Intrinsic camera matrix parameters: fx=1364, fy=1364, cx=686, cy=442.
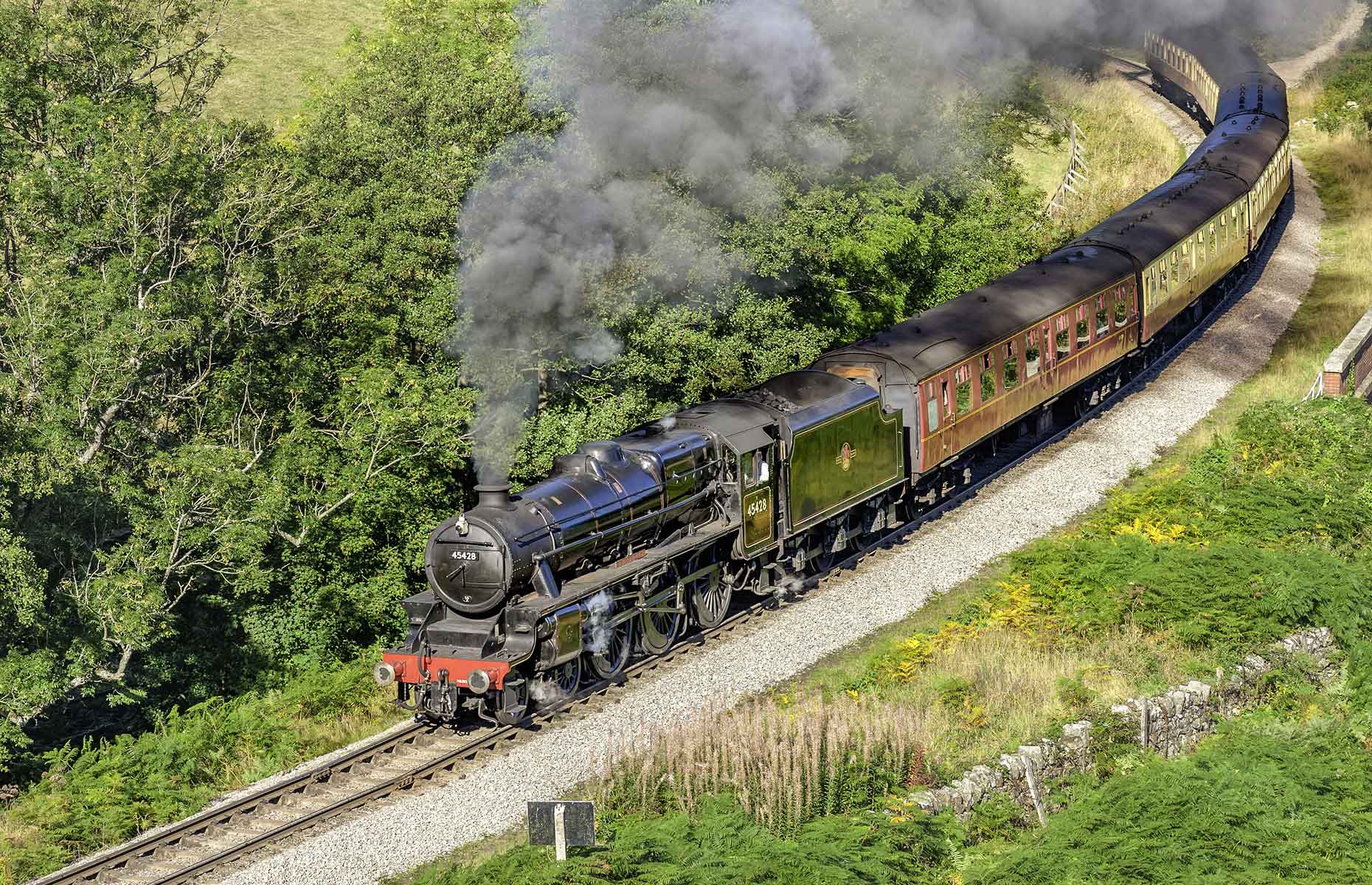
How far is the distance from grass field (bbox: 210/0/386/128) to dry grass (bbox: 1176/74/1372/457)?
36480 millimetres

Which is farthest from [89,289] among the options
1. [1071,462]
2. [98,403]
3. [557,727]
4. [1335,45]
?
[1335,45]

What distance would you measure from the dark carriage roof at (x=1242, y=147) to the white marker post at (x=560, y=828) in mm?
31733

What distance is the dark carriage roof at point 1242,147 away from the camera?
125 feet

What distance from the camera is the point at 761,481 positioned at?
19328 mm

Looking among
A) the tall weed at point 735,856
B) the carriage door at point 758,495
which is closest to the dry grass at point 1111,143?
the carriage door at point 758,495

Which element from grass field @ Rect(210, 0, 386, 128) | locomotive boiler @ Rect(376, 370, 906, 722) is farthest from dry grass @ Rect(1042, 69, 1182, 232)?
grass field @ Rect(210, 0, 386, 128)

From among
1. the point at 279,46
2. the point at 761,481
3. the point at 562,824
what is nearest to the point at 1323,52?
the point at 279,46

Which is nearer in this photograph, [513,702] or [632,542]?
[513,702]

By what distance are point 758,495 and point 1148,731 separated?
21.7 feet

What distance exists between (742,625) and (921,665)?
3.19 meters

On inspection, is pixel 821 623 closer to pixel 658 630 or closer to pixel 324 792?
pixel 658 630

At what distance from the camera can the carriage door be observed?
1902cm

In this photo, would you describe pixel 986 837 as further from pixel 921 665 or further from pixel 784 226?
pixel 784 226

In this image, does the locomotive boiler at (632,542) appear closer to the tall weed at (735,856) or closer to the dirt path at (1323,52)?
the tall weed at (735,856)
